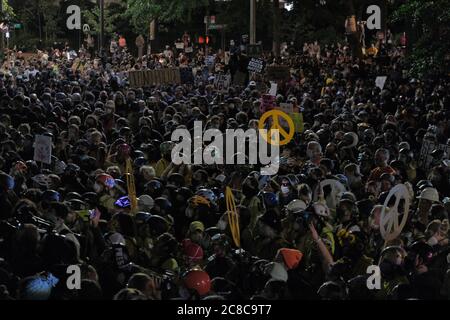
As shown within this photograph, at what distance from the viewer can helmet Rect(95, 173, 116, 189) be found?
35.2ft

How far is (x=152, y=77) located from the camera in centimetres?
2433

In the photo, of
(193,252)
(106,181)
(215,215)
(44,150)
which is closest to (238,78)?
(44,150)

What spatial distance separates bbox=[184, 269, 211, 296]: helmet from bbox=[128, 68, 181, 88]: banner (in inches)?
665

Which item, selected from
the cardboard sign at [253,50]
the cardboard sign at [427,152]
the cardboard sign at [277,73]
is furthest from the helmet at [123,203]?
the cardboard sign at [253,50]

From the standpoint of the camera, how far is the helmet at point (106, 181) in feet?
35.2

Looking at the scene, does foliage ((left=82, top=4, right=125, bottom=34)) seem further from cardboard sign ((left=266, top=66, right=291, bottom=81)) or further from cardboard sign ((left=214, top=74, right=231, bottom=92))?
cardboard sign ((left=266, top=66, right=291, bottom=81))

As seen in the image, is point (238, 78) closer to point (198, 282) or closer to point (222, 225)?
point (222, 225)

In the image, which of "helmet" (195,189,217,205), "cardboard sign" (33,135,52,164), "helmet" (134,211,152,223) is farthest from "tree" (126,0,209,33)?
"helmet" (134,211,152,223)

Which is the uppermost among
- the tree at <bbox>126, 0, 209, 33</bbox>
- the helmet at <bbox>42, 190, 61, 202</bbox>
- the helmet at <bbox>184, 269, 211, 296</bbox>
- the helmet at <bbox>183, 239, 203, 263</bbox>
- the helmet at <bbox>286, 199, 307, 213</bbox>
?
the tree at <bbox>126, 0, 209, 33</bbox>

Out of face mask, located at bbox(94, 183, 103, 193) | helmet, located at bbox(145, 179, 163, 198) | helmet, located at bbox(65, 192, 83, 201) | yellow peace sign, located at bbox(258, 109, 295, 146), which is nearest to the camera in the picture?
helmet, located at bbox(65, 192, 83, 201)

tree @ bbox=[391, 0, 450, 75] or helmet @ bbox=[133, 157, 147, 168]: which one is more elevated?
→ tree @ bbox=[391, 0, 450, 75]

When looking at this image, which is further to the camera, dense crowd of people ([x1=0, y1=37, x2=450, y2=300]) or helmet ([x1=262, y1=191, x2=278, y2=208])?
helmet ([x1=262, y1=191, x2=278, y2=208])

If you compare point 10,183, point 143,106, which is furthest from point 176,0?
point 10,183
